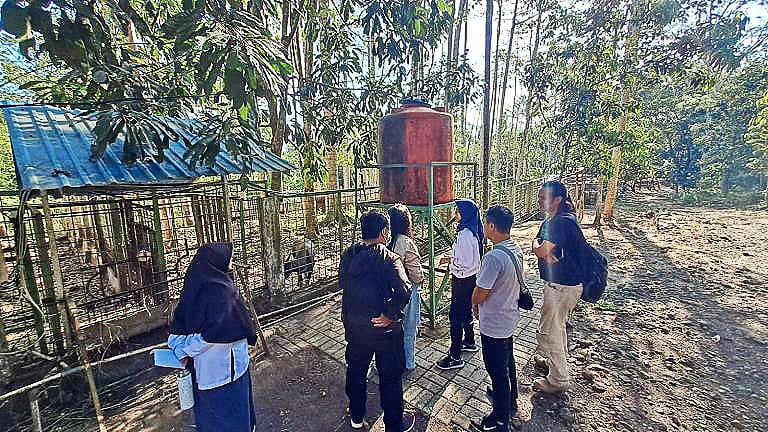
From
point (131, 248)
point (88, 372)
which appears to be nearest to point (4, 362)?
point (88, 372)

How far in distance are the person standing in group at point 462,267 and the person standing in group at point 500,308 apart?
0.86m

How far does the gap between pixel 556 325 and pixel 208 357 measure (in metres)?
3.08

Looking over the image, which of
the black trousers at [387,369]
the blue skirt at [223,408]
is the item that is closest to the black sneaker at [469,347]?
the black trousers at [387,369]

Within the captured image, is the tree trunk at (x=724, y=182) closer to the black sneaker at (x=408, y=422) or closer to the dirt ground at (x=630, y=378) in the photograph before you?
the dirt ground at (x=630, y=378)

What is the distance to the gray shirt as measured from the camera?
2768 mm

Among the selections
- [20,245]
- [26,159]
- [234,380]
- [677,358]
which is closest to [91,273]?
[20,245]

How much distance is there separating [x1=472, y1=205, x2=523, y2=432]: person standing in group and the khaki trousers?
2.14 ft

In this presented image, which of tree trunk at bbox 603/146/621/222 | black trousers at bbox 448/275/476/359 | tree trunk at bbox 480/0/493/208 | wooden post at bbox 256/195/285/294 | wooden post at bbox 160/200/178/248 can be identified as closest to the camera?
black trousers at bbox 448/275/476/359

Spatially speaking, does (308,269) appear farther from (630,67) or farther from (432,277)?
(630,67)

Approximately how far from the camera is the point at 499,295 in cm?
281

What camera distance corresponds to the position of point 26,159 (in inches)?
129

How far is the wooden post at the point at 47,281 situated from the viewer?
12.2 ft

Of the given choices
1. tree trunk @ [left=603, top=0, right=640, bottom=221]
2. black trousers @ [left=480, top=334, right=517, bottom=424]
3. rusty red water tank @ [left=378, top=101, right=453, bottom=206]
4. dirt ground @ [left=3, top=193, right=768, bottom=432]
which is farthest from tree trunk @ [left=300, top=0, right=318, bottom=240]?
tree trunk @ [left=603, top=0, right=640, bottom=221]

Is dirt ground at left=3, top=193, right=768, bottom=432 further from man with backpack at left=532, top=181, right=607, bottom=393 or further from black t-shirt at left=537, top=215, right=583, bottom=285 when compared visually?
black t-shirt at left=537, top=215, right=583, bottom=285
